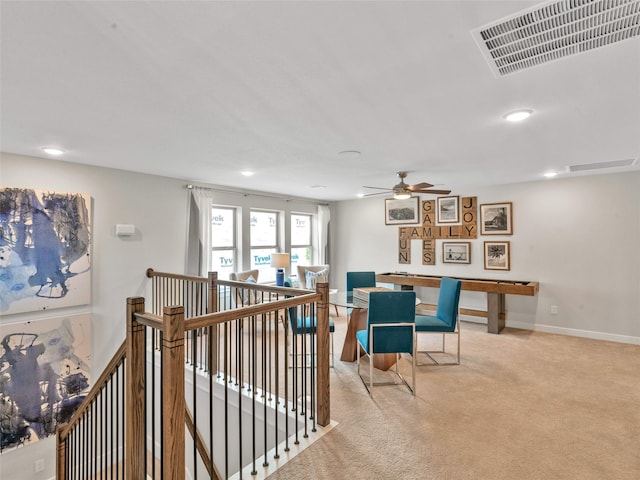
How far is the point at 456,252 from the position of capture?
5.96 metres

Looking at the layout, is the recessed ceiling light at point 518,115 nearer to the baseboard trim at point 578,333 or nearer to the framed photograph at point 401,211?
the framed photograph at point 401,211

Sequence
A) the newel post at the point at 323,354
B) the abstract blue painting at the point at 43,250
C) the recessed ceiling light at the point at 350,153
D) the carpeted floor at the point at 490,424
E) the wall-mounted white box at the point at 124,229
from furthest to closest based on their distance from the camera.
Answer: the wall-mounted white box at the point at 124,229 → the recessed ceiling light at the point at 350,153 → the abstract blue painting at the point at 43,250 → the newel post at the point at 323,354 → the carpeted floor at the point at 490,424

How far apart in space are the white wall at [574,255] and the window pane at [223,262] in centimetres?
391

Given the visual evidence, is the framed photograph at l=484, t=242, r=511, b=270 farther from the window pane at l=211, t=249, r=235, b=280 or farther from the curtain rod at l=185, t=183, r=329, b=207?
the window pane at l=211, t=249, r=235, b=280

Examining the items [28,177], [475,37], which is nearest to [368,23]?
[475,37]

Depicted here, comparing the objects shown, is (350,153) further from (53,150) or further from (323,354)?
(53,150)

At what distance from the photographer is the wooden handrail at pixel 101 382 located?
1.87 m

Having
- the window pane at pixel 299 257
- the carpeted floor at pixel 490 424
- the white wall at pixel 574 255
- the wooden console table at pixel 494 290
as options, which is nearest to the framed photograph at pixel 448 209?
the white wall at pixel 574 255

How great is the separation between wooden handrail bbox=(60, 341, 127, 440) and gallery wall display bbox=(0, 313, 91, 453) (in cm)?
103

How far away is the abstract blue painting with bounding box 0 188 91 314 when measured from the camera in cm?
323

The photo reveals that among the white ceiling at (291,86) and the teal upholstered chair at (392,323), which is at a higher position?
the white ceiling at (291,86)

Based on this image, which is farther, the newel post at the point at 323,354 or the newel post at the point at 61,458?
the newel post at the point at 61,458

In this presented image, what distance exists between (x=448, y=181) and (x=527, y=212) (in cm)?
141

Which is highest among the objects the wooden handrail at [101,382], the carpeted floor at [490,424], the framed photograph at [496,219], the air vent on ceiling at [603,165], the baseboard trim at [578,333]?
the air vent on ceiling at [603,165]
